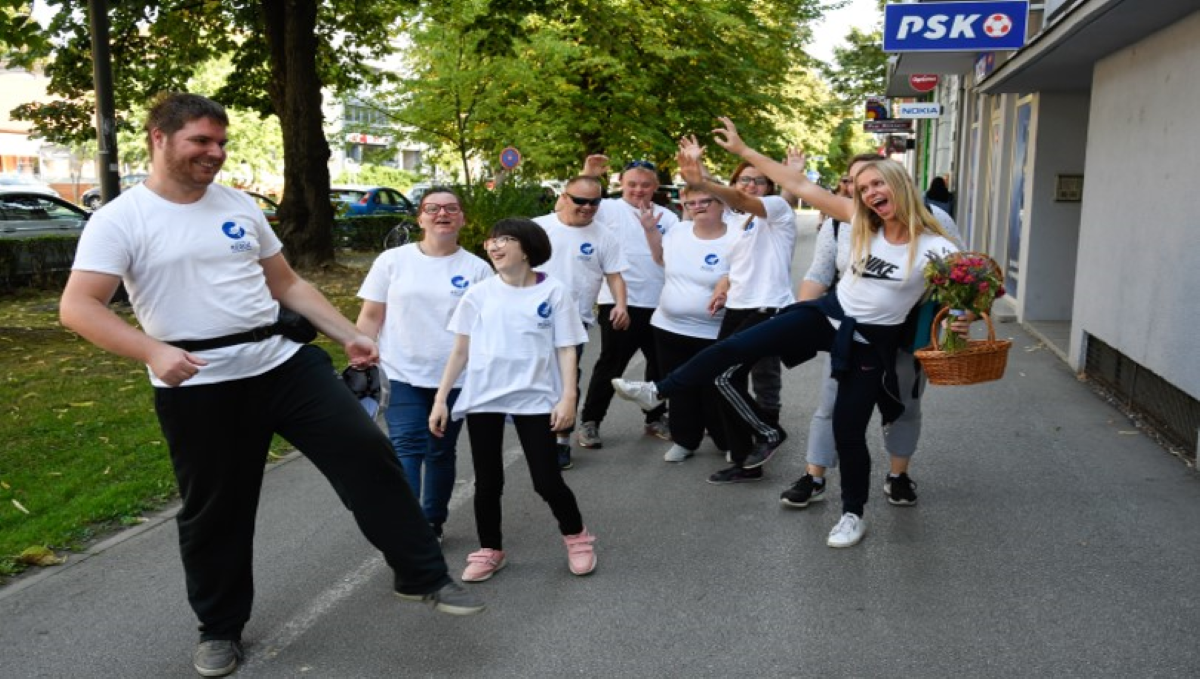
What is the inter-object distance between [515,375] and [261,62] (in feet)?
70.7

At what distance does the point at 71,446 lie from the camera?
7.69 m

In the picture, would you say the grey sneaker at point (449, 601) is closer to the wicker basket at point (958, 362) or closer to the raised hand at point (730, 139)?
the wicker basket at point (958, 362)

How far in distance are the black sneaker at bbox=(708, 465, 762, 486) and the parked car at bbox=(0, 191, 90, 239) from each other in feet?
53.3

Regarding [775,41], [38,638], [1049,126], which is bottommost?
[38,638]

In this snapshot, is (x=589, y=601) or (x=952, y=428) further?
(x=952, y=428)

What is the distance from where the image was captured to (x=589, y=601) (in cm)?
469

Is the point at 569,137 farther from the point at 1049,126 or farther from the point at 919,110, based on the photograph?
the point at 1049,126

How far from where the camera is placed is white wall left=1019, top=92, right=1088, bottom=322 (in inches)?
519

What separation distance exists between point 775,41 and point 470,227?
14783 mm

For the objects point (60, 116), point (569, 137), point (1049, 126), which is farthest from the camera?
point (569, 137)

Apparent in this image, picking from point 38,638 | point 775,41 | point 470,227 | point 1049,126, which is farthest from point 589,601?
point 775,41

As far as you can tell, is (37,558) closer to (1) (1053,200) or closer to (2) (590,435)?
(2) (590,435)

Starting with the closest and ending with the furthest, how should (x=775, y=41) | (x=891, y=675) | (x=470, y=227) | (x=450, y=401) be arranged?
(x=891, y=675) < (x=450, y=401) < (x=470, y=227) < (x=775, y=41)

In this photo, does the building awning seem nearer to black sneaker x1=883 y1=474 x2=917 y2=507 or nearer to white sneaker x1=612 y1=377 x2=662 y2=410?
black sneaker x1=883 y1=474 x2=917 y2=507
